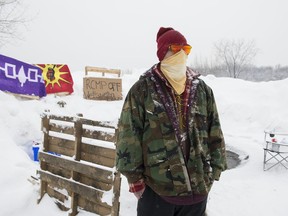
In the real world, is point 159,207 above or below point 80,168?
above

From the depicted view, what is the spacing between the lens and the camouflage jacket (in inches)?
86.0

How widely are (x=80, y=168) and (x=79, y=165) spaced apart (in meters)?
0.05

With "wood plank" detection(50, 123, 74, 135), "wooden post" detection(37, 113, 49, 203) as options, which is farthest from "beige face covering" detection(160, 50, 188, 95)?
"wooden post" detection(37, 113, 49, 203)

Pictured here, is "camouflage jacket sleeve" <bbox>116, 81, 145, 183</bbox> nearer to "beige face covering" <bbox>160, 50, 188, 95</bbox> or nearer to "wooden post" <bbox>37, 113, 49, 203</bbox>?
"beige face covering" <bbox>160, 50, 188, 95</bbox>

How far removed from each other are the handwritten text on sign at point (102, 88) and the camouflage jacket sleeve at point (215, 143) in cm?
1276

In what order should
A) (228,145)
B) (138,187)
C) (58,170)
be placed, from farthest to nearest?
(228,145), (58,170), (138,187)

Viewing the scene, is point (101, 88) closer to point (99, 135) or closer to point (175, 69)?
point (99, 135)

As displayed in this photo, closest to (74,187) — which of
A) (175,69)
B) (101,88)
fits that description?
(175,69)

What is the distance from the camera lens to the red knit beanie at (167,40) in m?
2.29

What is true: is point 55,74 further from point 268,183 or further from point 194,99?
point 194,99

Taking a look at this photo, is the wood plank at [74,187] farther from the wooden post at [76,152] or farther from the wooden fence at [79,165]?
the wooden post at [76,152]

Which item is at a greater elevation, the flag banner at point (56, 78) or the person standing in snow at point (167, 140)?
the flag banner at point (56, 78)

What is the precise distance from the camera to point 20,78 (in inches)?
453

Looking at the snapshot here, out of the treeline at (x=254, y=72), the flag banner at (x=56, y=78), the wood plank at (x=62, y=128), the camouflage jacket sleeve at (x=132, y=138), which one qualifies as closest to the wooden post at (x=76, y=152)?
the wood plank at (x=62, y=128)
